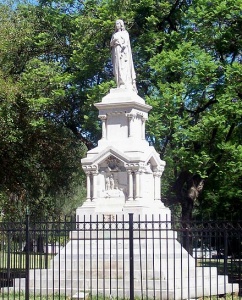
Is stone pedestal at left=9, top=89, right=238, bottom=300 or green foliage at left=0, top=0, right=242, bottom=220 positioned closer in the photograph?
stone pedestal at left=9, top=89, right=238, bottom=300

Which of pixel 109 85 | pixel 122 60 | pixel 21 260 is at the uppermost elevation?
pixel 109 85

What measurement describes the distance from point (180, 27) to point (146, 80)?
9.14 ft

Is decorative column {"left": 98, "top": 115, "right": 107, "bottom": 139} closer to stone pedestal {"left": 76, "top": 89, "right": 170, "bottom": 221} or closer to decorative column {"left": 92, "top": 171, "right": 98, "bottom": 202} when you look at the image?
stone pedestal {"left": 76, "top": 89, "right": 170, "bottom": 221}

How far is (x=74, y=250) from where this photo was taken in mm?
18703

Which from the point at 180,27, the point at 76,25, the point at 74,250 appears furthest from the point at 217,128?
the point at 74,250

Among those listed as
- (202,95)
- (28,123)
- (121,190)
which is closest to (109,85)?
(202,95)

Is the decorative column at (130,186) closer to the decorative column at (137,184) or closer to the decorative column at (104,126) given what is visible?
the decorative column at (137,184)

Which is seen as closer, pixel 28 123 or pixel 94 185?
pixel 94 185

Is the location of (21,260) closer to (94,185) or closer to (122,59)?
(94,185)

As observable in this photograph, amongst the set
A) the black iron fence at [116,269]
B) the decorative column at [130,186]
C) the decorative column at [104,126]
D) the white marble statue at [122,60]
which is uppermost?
the white marble statue at [122,60]

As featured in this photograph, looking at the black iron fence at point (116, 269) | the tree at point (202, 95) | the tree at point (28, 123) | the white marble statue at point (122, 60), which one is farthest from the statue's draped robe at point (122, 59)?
the tree at point (28, 123)

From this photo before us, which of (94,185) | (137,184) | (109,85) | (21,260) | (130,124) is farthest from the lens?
(109,85)

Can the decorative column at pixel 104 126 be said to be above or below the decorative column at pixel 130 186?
above

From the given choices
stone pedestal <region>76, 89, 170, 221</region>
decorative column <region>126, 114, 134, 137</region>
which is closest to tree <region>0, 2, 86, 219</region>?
stone pedestal <region>76, 89, 170, 221</region>
